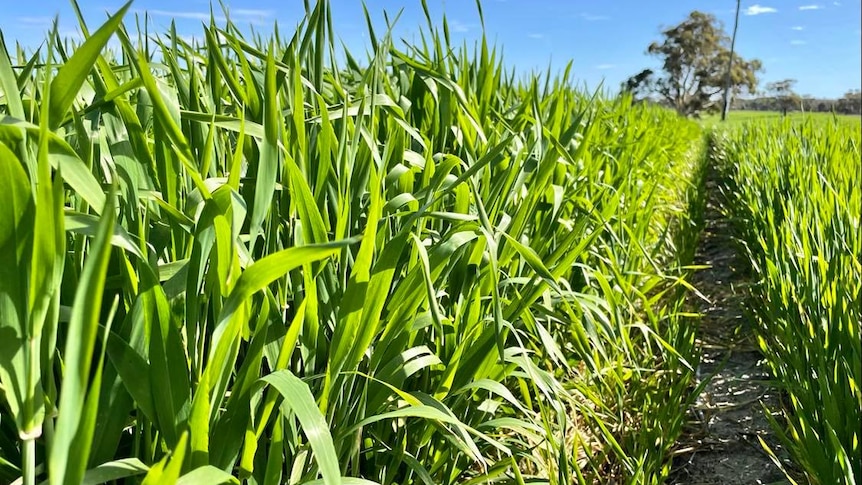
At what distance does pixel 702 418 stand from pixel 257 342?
1198 millimetres

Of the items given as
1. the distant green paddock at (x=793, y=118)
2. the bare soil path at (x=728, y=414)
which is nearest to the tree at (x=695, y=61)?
the distant green paddock at (x=793, y=118)

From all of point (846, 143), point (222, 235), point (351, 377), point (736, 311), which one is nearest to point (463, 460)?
point (351, 377)

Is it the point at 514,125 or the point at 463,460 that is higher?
the point at 514,125

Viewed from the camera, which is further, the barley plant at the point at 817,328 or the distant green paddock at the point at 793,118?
the distant green paddock at the point at 793,118

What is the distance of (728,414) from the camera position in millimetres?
1500

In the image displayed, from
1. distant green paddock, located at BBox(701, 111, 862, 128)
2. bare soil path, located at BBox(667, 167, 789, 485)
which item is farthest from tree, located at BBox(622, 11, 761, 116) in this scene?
bare soil path, located at BBox(667, 167, 789, 485)

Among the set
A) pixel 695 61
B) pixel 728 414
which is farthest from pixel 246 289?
pixel 695 61

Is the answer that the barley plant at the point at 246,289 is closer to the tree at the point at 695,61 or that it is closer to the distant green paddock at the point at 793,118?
the distant green paddock at the point at 793,118

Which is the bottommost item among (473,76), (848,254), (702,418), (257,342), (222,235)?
Result: (702,418)

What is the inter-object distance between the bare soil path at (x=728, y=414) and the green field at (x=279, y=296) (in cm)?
12

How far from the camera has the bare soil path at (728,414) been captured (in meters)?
1.26

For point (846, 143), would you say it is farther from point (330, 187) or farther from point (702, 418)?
point (330, 187)

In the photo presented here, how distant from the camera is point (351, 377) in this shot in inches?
29.0

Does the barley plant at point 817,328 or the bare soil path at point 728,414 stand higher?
the barley plant at point 817,328
